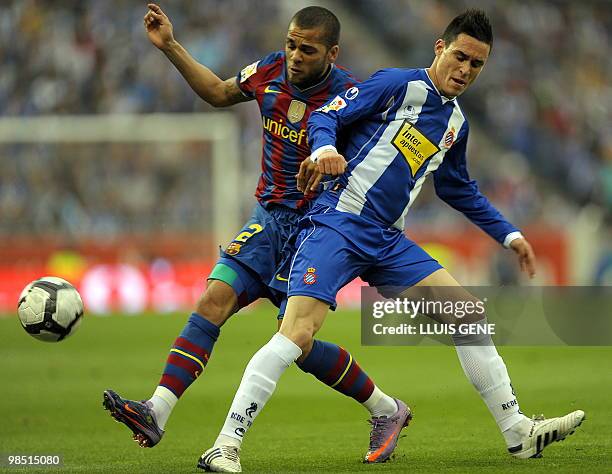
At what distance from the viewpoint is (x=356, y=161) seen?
252 inches

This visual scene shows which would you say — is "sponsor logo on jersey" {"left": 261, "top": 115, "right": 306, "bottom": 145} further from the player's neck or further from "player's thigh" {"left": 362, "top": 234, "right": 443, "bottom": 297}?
"player's thigh" {"left": 362, "top": 234, "right": 443, "bottom": 297}

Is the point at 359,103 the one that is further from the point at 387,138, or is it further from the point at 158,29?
the point at 158,29

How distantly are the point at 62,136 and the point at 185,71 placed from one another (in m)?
14.6

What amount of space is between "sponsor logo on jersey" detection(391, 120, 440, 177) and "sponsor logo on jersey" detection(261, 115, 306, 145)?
0.74 meters

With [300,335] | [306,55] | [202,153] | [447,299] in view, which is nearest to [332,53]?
[306,55]

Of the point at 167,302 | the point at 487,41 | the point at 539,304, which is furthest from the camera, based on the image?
the point at 167,302

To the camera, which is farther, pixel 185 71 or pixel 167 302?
pixel 167 302

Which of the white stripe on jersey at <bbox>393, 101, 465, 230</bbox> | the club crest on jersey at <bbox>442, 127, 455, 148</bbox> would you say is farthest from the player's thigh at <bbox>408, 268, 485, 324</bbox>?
the club crest on jersey at <bbox>442, 127, 455, 148</bbox>

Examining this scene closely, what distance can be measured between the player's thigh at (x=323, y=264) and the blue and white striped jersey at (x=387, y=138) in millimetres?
193

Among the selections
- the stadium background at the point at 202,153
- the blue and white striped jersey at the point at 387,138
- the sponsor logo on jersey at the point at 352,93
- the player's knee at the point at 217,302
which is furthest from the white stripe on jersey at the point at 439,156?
the stadium background at the point at 202,153

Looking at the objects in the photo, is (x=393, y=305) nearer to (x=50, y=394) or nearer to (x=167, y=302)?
(x=50, y=394)

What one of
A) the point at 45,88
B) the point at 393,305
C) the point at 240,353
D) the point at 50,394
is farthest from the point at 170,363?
the point at 45,88

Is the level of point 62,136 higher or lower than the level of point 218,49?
lower

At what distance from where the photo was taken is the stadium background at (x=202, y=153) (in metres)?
20.5
